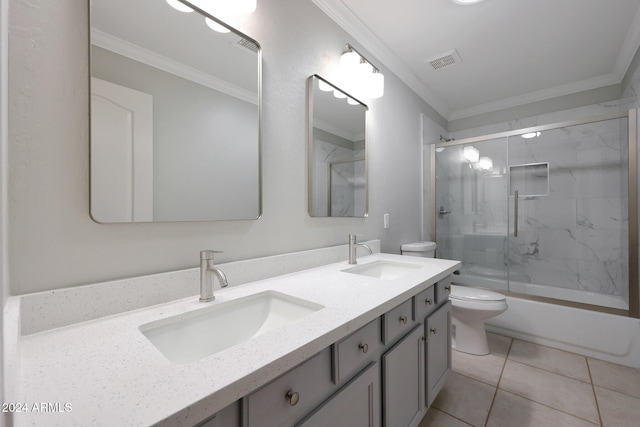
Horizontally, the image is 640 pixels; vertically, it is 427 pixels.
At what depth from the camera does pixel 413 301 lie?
1.20 m

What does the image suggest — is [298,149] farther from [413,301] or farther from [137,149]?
[413,301]

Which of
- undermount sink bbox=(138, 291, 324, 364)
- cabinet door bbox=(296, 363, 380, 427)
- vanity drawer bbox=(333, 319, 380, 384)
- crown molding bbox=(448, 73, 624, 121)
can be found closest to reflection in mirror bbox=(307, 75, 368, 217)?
undermount sink bbox=(138, 291, 324, 364)

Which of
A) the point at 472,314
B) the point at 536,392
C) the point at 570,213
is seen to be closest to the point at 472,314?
the point at 472,314

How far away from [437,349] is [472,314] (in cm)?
79

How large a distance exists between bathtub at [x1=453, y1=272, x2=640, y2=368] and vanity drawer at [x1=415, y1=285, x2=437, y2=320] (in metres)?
1.53

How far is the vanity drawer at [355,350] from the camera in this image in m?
0.78

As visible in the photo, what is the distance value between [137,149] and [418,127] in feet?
8.28

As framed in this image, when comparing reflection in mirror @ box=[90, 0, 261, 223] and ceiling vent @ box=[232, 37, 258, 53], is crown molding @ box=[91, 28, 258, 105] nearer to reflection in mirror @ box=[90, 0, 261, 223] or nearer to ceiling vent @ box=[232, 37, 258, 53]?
reflection in mirror @ box=[90, 0, 261, 223]

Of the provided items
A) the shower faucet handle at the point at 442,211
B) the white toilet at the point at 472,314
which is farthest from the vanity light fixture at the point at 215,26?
the shower faucet handle at the point at 442,211

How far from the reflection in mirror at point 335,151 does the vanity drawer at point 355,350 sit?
726 mm

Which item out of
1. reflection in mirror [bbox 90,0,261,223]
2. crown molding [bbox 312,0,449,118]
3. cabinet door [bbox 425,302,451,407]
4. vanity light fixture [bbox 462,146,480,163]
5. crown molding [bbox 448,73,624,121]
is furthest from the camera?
vanity light fixture [bbox 462,146,480,163]

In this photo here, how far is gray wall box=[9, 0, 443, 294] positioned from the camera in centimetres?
72

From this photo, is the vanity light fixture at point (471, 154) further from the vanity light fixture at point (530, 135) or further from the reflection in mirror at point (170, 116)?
the reflection in mirror at point (170, 116)

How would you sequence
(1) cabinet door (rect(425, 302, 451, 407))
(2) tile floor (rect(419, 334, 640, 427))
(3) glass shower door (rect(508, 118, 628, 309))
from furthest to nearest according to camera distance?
1. (3) glass shower door (rect(508, 118, 628, 309))
2. (2) tile floor (rect(419, 334, 640, 427))
3. (1) cabinet door (rect(425, 302, 451, 407))
